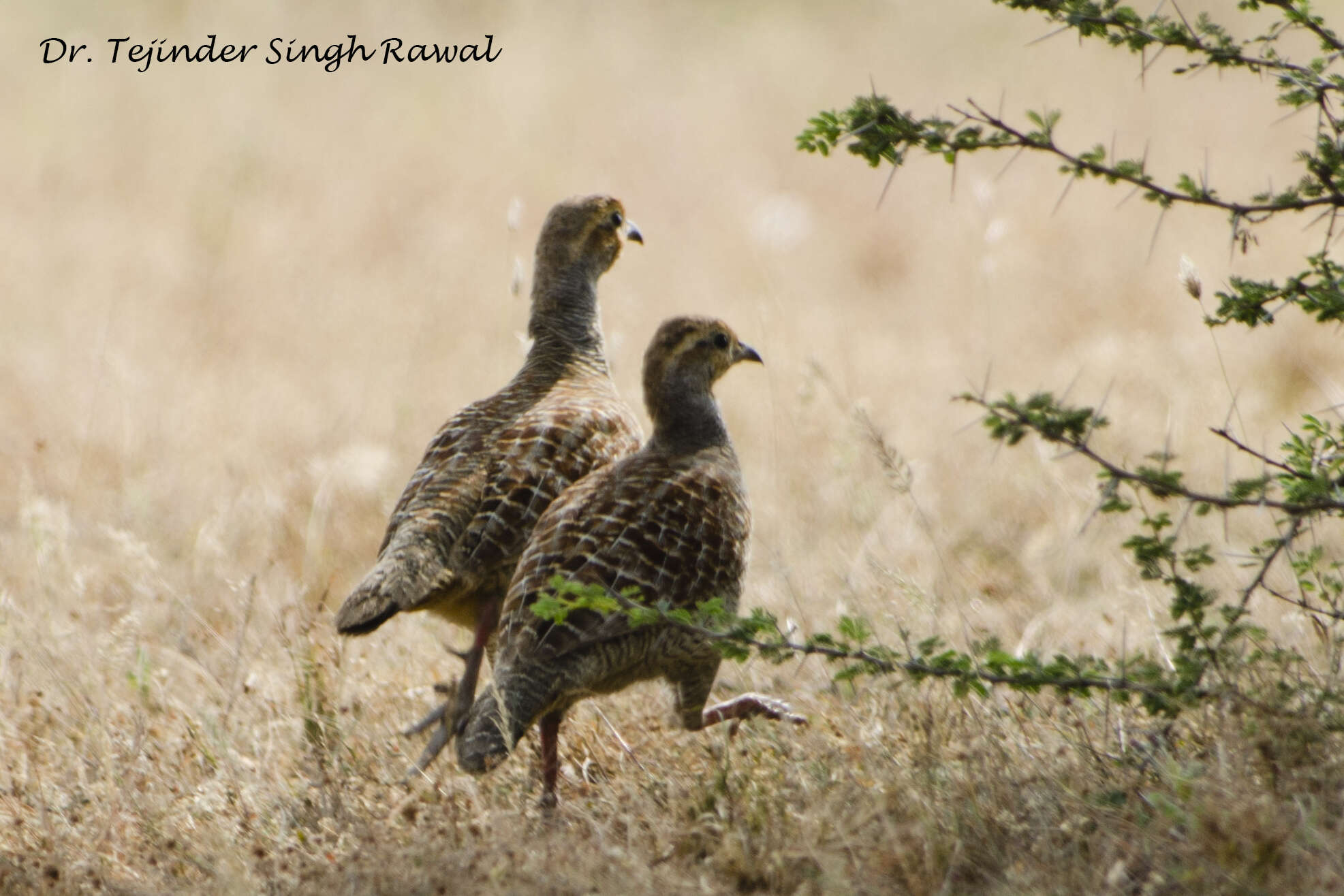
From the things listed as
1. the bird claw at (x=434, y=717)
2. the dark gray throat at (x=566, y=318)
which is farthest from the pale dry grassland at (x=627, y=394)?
the dark gray throat at (x=566, y=318)

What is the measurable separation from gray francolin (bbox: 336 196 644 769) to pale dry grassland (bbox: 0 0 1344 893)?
1.18 ft

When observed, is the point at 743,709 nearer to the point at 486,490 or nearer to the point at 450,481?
the point at 486,490

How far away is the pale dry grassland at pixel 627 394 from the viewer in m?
3.79

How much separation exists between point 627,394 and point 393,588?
4248 millimetres

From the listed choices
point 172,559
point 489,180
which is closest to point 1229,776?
point 172,559

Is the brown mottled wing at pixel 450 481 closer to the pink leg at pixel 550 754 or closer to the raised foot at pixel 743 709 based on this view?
the pink leg at pixel 550 754

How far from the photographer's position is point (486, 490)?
202 inches

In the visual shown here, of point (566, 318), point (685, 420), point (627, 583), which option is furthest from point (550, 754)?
point (566, 318)

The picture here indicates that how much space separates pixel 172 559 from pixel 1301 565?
18.0ft

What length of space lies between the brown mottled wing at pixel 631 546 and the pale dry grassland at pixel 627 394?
1.52ft

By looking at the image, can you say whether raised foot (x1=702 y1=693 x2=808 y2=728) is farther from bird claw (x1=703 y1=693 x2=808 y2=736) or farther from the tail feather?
the tail feather

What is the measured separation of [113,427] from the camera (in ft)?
28.7

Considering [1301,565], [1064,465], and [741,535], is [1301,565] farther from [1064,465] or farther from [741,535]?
[1064,465]

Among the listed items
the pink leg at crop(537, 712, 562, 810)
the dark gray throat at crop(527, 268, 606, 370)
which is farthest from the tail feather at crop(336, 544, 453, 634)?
the dark gray throat at crop(527, 268, 606, 370)
